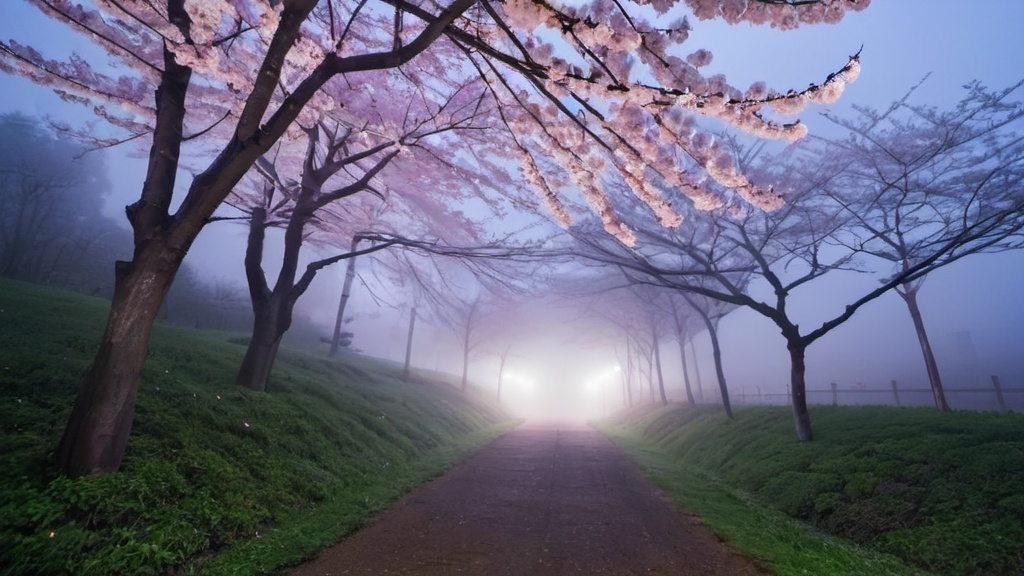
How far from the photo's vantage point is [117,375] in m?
4.93

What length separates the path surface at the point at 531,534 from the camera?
4633 millimetres

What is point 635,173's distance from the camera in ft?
21.9

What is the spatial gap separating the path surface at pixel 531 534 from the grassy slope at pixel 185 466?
69cm

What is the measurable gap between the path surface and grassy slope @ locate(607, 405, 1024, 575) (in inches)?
32.9

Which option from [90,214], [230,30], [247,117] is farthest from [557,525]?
[90,214]

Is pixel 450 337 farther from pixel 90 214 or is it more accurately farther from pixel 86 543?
pixel 86 543

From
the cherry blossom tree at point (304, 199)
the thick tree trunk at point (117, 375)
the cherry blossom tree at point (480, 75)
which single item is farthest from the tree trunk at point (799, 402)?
the thick tree trunk at point (117, 375)

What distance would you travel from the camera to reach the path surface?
4.63 meters

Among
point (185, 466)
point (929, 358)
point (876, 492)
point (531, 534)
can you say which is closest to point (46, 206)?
point (185, 466)

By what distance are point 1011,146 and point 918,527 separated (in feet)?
41.2

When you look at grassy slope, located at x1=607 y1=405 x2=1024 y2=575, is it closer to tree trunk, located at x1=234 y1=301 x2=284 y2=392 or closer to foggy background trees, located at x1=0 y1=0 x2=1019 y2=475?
foggy background trees, located at x1=0 y1=0 x2=1019 y2=475

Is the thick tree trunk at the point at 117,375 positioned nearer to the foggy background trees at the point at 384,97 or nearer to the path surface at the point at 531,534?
the foggy background trees at the point at 384,97

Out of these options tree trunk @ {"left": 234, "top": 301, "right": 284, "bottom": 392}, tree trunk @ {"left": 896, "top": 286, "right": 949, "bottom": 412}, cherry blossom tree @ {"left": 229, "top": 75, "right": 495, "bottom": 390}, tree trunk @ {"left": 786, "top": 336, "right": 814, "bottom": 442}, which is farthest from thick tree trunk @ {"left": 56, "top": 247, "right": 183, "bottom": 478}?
tree trunk @ {"left": 896, "top": 286, "right": 949, "bottom": 412}

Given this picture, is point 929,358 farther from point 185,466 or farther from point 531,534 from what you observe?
point 185,466
